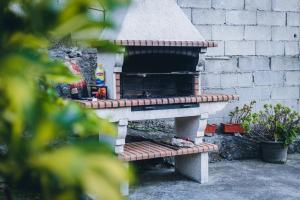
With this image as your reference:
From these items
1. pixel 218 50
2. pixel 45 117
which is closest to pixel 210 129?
pixel 218 50

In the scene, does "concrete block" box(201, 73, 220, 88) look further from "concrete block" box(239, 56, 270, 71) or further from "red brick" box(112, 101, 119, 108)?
"red brick" box(112, 101, 119, 108)

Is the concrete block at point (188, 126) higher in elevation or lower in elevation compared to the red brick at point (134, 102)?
lower

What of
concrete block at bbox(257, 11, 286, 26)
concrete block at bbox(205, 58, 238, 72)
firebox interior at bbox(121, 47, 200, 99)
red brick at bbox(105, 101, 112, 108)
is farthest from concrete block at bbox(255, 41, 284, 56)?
red brick at bbox(105, 101, 112, 108)

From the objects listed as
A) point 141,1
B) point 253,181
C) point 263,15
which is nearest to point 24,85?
point 141,1

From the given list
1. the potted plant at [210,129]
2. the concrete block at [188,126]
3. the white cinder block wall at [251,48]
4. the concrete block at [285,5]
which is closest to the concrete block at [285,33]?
the white cinder block wall at [251,48]

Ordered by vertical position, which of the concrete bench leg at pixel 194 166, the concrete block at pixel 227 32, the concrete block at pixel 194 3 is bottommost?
the concrete bench leg at pixel 194 166

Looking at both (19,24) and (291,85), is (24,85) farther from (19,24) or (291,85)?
(291,85)

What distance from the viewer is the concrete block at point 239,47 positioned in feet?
16.4

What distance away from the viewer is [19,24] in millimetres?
718

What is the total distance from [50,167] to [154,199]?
9.72 feet

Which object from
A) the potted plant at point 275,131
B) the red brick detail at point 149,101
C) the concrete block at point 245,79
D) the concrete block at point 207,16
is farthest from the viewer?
the concrete block at point 245,79

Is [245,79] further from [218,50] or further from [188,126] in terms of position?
[188,126]

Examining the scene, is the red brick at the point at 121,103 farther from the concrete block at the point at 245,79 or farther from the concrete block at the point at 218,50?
the concrete block at the point at 245,79

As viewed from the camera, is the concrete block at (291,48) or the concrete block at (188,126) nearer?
the concrete block at (188,126)
